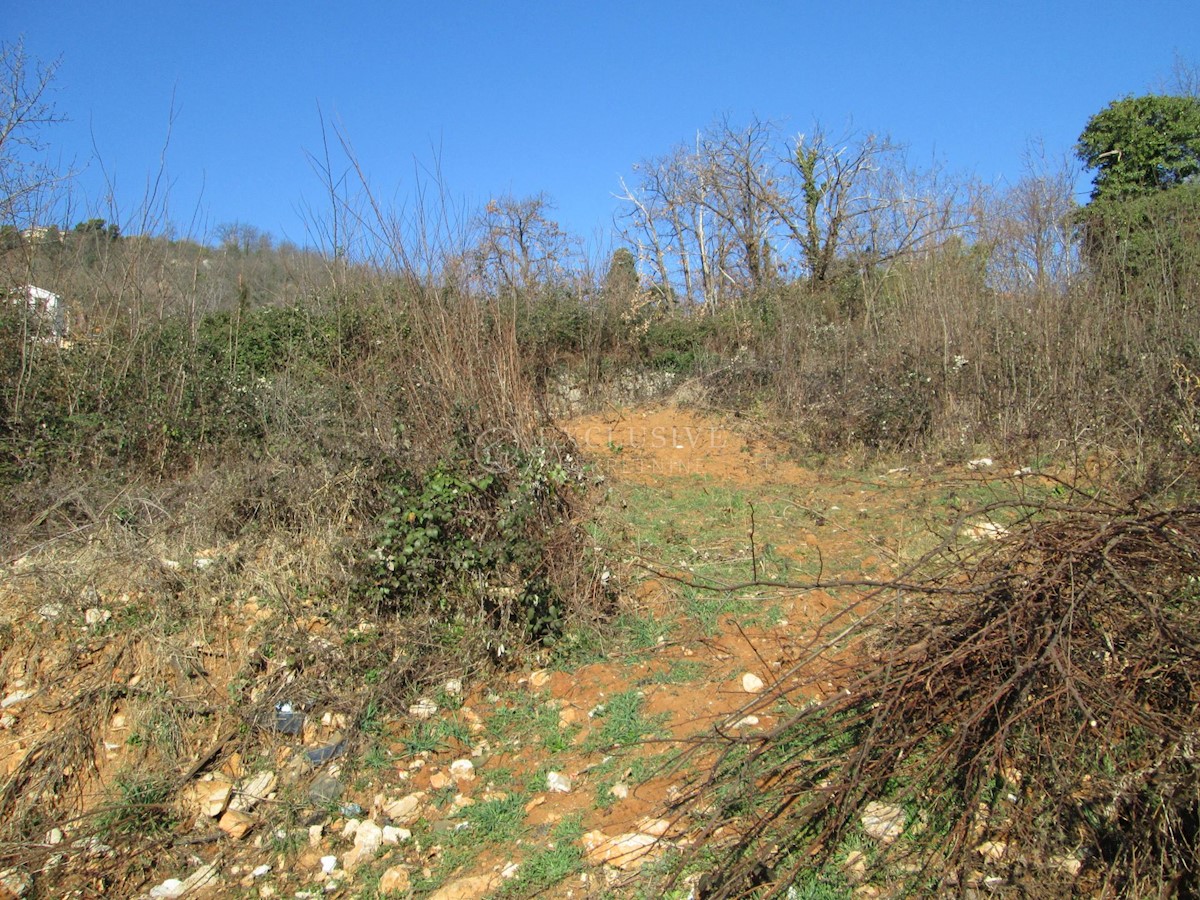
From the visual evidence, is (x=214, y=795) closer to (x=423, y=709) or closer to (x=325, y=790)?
(x=325, y=790)

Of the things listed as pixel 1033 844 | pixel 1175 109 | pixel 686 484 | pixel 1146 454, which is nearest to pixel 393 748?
pixel 1033 844

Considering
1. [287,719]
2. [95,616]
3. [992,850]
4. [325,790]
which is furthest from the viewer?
[95,616]

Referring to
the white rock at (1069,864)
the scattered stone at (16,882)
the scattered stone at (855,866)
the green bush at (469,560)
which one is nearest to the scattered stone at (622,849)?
the scattered stone at (855,866)

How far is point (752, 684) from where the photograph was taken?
12.4ft

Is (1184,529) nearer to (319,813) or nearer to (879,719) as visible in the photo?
(879,719)

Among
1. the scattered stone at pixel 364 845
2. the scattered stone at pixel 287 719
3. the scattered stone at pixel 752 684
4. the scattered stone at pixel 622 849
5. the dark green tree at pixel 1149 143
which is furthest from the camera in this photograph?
the dark green tree at pixel 1149 143

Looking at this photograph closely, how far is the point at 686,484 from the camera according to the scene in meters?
7.43

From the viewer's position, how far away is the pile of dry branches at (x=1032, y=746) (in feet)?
7.64

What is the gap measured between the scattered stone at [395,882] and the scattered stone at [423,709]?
93 centimetres

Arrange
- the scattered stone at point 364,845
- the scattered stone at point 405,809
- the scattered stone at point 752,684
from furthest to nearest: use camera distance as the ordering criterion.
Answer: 1. the scattered stone at point 752,684
2. the scattered stone at point 405,809
3. the scattered stone at point 364,845

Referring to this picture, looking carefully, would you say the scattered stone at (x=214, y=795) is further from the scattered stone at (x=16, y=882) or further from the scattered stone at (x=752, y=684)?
the scattered stone at (x=752, y=684)

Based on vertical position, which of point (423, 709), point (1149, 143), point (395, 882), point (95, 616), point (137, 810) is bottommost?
point (395, 882)

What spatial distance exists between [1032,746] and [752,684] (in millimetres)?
1354

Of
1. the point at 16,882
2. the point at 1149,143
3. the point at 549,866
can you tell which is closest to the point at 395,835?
the point at 549,866
